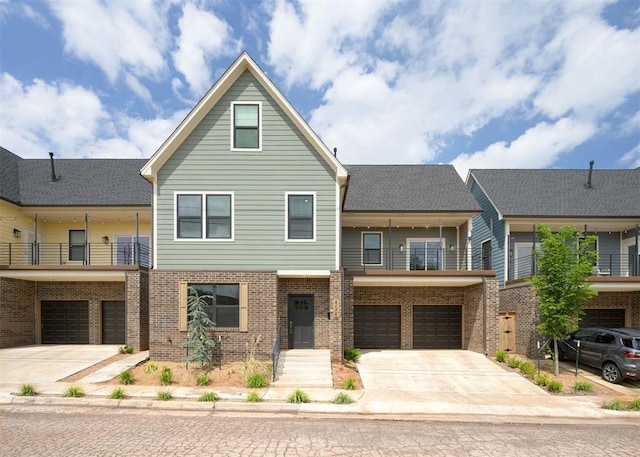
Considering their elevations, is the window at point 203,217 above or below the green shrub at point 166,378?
above

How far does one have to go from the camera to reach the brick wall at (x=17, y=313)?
16688 mm

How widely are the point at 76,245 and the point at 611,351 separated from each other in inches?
908

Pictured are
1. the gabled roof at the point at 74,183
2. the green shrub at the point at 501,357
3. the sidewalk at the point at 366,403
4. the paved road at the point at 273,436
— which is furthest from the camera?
the gabled roof at the point at 74,183

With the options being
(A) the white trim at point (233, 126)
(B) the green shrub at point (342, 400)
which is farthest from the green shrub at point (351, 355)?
(A) the white trim at point (233, 126)

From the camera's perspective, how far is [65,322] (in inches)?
725

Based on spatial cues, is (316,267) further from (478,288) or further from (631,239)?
(631,239)

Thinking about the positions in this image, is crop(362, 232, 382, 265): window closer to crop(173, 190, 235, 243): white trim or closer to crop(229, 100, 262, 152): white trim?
crop(173, 190, 235, 243): white trim

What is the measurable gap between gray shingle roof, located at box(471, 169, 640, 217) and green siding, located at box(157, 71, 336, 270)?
950 centimetres

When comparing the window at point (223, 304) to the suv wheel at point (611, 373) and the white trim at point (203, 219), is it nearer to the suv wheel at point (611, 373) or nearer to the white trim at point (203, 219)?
the white trim at point (203, 219)

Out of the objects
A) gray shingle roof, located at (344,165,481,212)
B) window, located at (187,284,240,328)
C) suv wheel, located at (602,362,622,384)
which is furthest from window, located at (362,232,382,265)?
suv wheel, located at (602,362,622,384)

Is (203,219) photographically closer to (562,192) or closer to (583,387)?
(583,387)

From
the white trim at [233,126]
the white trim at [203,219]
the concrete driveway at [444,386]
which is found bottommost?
the concrete driveway at [444,386]

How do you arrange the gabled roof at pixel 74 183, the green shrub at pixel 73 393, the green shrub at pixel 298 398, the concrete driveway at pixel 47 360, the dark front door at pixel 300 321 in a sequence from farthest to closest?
the gabled roof at pixel 74 183
the dark front door at pixel 300 321
the concrete driveway at pixel 47 360
the green shrub at pixel 73 393
the green shrub at pixel 298 398

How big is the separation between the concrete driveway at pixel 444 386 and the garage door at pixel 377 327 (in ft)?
5.37
